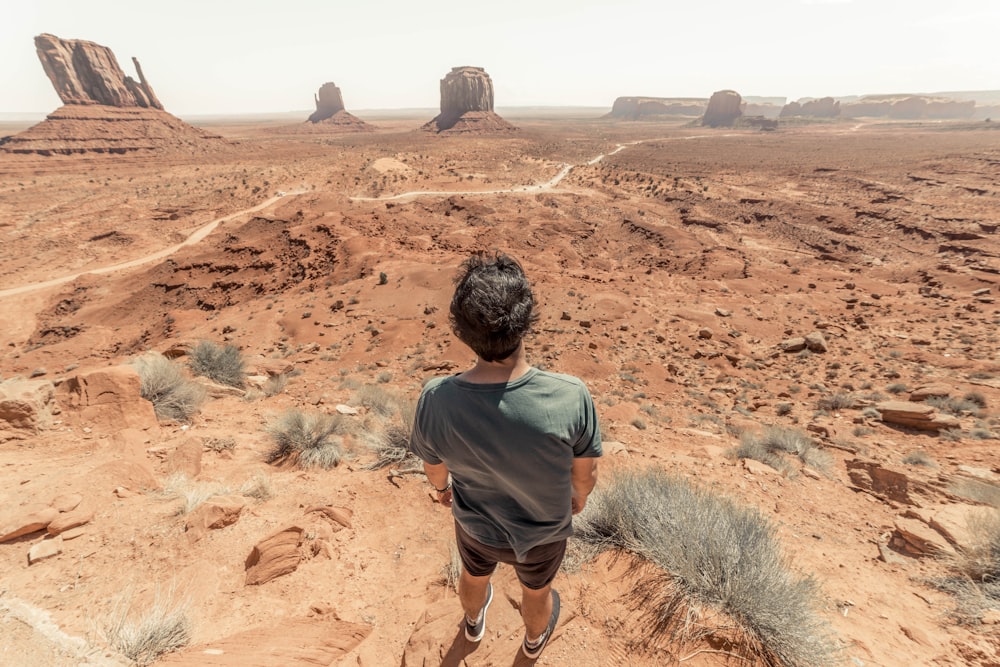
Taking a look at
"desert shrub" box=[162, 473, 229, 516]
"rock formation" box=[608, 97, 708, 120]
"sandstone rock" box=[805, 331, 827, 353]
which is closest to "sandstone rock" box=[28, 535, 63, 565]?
"desert shrub" box=[162, 473, 229, 516]

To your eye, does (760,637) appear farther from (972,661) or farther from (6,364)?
(6,364)

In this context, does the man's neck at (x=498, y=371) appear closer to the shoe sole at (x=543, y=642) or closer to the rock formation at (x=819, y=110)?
the shoe sole at (x=543, y=642)

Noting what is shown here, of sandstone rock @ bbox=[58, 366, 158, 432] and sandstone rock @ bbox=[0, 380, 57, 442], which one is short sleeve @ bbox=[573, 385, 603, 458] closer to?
sandstone rock @ bbox=[58, 366, 158, 432]

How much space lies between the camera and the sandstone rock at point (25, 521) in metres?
3.07

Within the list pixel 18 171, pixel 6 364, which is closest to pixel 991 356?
pixel 6 364

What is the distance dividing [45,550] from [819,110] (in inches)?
7530

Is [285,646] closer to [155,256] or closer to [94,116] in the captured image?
[155,256]

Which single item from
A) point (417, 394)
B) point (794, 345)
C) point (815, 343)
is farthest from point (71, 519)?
point (815, 343)

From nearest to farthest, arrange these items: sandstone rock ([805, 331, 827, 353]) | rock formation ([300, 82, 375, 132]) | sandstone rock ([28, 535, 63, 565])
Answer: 1. sandstone rock ([28, 535, 63, 565])
2. sandstone rock ([805, 331, 827, 353])
3. rock formation ([300, 82, 375, 132])

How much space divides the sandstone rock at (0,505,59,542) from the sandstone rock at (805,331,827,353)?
559 inches

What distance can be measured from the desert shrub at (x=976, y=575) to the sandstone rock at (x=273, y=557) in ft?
16.2

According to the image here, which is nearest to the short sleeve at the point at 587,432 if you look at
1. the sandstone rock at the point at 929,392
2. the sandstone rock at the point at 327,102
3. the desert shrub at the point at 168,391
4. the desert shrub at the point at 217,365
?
the desert shrub at the point at 168,391

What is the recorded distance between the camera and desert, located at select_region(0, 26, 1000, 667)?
2692 mm

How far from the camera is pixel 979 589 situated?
10.4 ft
